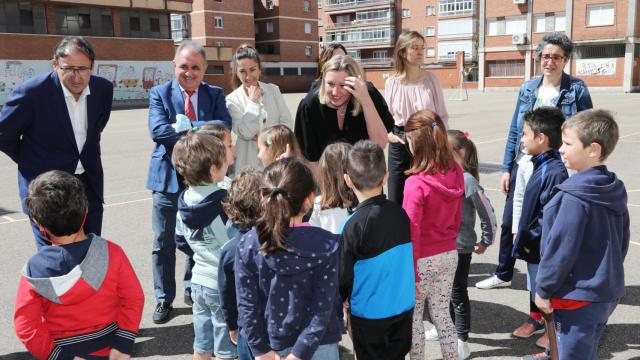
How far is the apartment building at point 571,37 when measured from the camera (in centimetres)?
4500

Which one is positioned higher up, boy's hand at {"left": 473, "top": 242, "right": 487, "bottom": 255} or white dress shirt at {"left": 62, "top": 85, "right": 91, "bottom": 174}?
white dress shirt at {"left": 62, "top": 85, "right": 91, "bottom": 174}

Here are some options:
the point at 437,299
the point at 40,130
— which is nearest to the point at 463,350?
the point at 437,299

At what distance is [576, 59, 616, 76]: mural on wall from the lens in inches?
1810

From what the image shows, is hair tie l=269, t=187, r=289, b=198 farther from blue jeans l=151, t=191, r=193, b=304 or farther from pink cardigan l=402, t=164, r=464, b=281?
blue jeans l=151, t=191, r=193, b=304

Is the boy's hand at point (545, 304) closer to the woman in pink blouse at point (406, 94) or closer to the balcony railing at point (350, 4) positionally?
the woman in pink blouse at point (406, 94)

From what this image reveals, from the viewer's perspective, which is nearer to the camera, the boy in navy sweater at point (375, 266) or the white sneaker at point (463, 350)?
the boy in navy sweater at point (375, 266)

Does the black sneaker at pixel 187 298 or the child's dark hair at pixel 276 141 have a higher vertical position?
the child's dark hair at pixel 276 141

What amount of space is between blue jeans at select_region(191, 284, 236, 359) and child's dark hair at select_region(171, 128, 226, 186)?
665 millimetres

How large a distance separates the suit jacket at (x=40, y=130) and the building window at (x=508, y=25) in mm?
54248

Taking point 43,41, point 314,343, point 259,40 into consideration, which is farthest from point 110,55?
point 314,343

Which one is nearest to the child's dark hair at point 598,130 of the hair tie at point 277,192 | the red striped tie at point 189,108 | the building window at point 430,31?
the hair tie at point 277,192

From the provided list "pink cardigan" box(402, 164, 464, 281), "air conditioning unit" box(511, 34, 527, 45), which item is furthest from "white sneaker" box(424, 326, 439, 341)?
"air conditioning unit" box(511, 34, 527, 45)

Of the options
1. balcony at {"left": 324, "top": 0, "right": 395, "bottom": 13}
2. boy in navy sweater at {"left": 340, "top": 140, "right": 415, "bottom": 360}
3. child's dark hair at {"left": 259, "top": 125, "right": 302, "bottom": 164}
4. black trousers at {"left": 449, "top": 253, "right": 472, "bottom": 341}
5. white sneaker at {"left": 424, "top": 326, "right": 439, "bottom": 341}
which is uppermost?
balcony at {"left": 324, "top": 0, "right": 395, "bottom": 13}

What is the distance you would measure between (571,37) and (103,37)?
3995 centimetres
